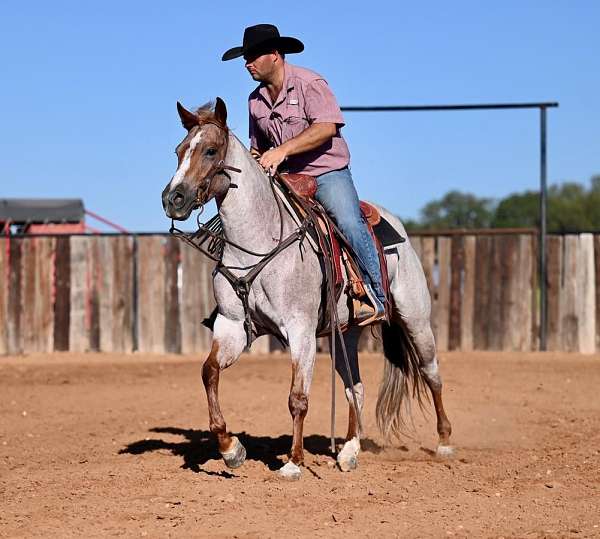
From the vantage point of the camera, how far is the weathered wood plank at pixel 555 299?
17.0m

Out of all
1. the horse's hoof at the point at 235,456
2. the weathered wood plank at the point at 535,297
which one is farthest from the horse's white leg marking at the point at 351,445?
the weathered wood plank at the point at 535,297

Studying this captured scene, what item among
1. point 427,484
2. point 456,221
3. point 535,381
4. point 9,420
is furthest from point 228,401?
point 456,221

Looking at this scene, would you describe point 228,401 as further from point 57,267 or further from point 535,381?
point 57,267

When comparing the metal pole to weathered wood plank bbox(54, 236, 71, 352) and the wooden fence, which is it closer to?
the wooden fence

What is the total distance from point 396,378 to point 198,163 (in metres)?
3.14

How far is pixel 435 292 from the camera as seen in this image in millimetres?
17172

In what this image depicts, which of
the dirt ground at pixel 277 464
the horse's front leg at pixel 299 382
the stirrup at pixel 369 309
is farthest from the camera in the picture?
the stirrup at pixel 369 309

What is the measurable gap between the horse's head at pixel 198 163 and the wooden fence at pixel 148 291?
10530mm

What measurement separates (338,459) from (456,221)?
17.1 m

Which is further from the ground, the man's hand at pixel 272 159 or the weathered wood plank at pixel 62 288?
the man's hand at pixel 272 159

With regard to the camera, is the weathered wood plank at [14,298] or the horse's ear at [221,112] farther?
the weathered wood plank at [14,298]

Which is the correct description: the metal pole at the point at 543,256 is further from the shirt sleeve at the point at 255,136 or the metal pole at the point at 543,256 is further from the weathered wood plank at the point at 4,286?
the shirt sleeve at the point at 255,136

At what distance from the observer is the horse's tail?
8.73 meters

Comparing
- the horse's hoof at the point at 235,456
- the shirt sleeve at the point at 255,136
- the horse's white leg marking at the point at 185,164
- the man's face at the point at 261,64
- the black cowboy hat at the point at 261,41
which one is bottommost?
the horse's hoof at the point at 235,456
